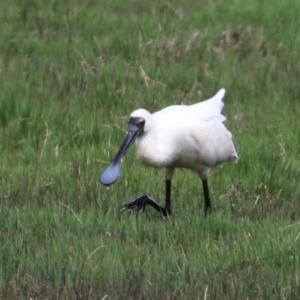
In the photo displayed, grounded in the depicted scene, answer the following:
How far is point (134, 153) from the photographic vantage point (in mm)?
8422

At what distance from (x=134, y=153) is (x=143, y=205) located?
1.29 m

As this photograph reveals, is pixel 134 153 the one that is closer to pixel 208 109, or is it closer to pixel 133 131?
pixel 208 109

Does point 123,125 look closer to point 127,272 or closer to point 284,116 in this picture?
point 284,116

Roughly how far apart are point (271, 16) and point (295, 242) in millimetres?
5331

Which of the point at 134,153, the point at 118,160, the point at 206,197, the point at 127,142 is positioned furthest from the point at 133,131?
the point at 134,153

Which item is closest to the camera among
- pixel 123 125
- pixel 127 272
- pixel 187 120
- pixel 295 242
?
pixel 127 272

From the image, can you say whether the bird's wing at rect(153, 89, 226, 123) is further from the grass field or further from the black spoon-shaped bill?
the grass field

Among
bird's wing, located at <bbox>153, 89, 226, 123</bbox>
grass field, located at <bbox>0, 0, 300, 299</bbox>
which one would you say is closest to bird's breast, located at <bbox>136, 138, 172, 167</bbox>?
bird's wing, located at <bbox>153, 89, 226, 123</bbox>

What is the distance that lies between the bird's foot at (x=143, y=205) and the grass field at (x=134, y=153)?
0.06 metres

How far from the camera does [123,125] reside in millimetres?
8938

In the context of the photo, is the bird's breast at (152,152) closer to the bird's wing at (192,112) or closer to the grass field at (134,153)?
the bird's wing at (192,112)

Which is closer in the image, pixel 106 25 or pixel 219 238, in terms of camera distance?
pixel 219 238

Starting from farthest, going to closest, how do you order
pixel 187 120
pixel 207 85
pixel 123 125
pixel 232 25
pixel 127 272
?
pixel 232 25 → pixel 207 85 → pixel 123 125 → pixel 187 120 → pixel 127 272

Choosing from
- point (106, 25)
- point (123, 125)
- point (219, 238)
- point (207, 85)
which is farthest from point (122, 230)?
point (106, 25)
